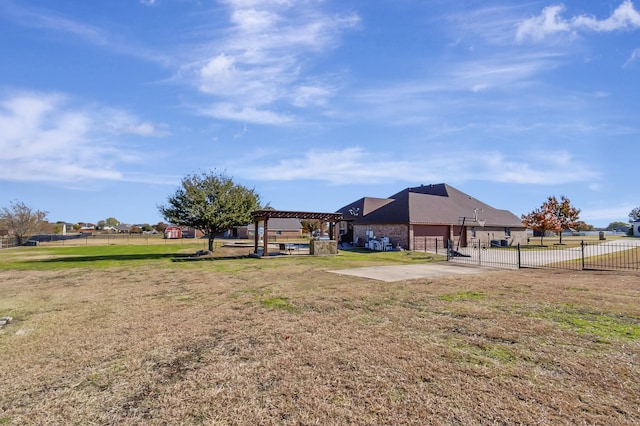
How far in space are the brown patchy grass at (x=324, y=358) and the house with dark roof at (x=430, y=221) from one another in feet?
66.5

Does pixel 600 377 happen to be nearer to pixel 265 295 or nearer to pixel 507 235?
pixel 265 295

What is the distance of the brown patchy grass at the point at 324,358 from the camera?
3.58 m

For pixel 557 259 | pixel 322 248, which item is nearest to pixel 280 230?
pixel 322 248

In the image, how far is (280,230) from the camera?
64.2 m

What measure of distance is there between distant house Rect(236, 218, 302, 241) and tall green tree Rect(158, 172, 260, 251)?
37.1 m

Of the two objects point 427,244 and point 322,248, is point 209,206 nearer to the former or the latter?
point 322,248

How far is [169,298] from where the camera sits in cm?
962

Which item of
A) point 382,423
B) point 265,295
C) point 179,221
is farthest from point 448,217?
point 382,423

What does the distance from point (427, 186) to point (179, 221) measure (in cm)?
3047

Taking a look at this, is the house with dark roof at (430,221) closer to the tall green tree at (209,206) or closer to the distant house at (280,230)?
the tall green tree at (209,206)

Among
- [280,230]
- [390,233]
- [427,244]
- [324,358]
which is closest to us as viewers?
[324,358]

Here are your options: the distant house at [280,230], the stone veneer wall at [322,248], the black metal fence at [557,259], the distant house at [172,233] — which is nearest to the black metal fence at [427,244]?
the black metal fence at [557,259]

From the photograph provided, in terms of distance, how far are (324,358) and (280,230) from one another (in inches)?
2352

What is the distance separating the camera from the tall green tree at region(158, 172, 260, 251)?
22844mm
